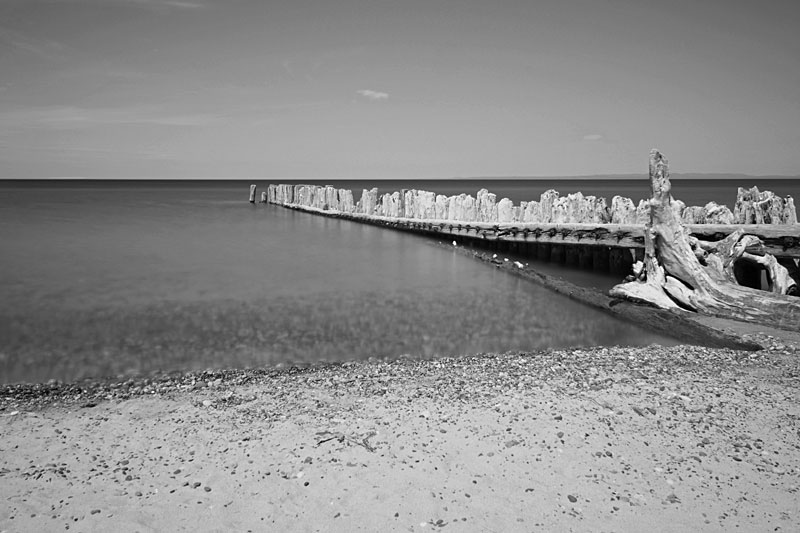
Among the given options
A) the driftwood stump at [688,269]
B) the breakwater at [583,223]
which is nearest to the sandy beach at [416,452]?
the driftwood stump at [688,269]

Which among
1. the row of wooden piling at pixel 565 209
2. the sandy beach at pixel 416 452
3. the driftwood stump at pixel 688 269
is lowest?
the sandy beach at pixel 416 452

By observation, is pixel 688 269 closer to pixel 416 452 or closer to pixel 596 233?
pixel 596 233

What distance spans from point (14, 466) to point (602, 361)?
4.50 m

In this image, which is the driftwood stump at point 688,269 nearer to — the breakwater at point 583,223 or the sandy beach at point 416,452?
the breakwater at point 583,223

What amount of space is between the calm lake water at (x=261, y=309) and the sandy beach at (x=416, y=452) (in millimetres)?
1238

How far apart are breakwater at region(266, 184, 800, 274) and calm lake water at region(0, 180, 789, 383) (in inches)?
31.2

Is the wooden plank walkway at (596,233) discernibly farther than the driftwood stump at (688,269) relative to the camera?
Yes

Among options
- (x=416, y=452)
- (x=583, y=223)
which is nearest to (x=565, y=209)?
(x=583, y=223)

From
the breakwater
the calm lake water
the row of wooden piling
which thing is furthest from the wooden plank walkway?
the calm lake water

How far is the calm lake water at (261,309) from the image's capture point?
6.22m

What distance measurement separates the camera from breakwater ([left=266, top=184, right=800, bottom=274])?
9.22 metres

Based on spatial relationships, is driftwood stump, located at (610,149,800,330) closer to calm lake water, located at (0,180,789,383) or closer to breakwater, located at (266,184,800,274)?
breakwater, located at (266,184,800,274)

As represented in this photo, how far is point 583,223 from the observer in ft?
36.6

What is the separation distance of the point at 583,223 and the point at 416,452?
8533 mm
